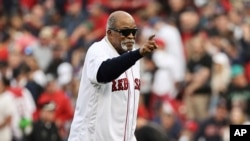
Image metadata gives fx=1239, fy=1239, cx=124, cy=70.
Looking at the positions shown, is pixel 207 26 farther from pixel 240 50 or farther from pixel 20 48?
pixel 20 48

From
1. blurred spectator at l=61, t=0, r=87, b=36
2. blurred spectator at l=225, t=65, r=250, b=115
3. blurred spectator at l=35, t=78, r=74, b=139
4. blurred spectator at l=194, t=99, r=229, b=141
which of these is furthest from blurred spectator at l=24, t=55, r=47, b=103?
blurred spectator at l=225, t=65, r=250, b=115

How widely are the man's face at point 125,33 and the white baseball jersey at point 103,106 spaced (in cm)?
14

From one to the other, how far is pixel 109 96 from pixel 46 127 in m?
6.97

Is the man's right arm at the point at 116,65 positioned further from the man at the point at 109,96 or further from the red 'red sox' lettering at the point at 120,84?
the red 'red sox' lettering at the point at 120,84

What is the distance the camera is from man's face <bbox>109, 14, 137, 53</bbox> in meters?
11.2

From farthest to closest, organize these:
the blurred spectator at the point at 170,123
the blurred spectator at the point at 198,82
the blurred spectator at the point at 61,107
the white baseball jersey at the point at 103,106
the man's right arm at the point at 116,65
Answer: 1. the blurred spectator at the point at 198,82
2. the blurred spectator at the point at 170,123
3. the blurred spectator at the point at 61,107
4. the white baseball jersey at the point at 103,106
5. the man's right arm at the point at 116,65

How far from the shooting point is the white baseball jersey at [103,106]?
11242 millimetres

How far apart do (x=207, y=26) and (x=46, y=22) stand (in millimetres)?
3809

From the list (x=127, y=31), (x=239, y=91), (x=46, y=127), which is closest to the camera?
(x=127, y=31)

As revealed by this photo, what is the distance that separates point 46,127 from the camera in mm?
18109

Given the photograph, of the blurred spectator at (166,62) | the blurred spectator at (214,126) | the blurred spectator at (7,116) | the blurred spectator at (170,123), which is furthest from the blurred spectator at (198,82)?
the blurred spectator at (7,116)

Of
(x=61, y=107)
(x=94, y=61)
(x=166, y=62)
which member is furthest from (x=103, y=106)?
(x=166, y=62)

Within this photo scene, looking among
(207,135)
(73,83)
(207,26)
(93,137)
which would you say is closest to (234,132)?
(93,137)

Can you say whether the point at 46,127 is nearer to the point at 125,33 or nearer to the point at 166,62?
the point at 166,62
